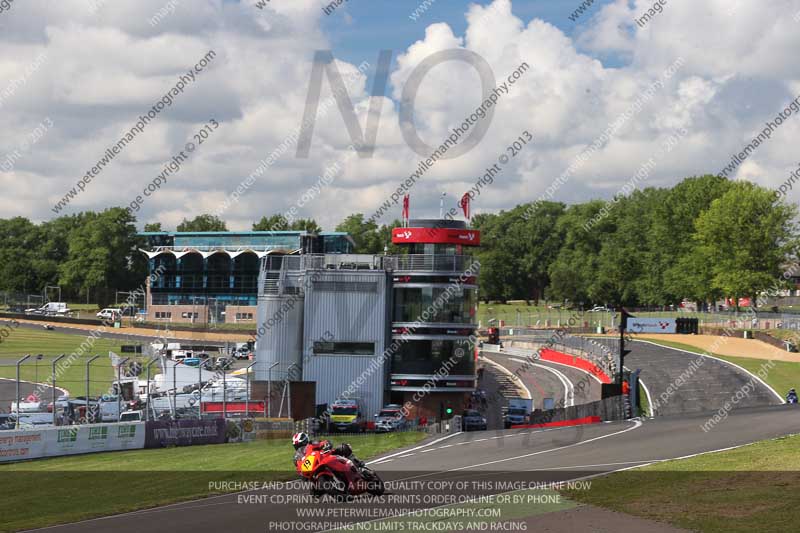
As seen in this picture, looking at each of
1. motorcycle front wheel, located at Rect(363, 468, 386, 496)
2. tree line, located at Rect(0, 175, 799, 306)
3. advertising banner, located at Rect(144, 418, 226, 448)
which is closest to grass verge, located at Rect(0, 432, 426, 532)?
advertising banner, located at Rect(144, 418, 226, 448)

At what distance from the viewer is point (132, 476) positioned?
31.2 meters

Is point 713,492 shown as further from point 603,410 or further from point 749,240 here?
point 749,240

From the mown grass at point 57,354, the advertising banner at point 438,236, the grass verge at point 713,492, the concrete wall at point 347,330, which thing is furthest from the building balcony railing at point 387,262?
the grass verge at point 713,492

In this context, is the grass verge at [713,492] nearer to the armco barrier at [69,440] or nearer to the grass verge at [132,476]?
the grass verge at [132,476]

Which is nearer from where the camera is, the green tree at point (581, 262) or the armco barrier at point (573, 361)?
the armco barrier at point (573, 361)

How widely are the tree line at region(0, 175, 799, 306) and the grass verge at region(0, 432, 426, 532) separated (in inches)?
3206

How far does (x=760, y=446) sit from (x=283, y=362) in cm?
3577

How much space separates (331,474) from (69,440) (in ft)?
69.5

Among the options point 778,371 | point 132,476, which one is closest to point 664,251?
point 778,371

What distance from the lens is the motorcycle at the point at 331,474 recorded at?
2073cm

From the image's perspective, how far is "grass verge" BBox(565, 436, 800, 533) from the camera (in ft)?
61.1

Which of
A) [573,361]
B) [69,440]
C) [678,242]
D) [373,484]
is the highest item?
[678,242]

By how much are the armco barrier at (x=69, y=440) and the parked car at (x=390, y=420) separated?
52.3 ft

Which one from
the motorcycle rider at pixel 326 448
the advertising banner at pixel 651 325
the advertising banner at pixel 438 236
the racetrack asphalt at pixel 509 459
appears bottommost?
the racetrack asphalt at pixel 509 459
